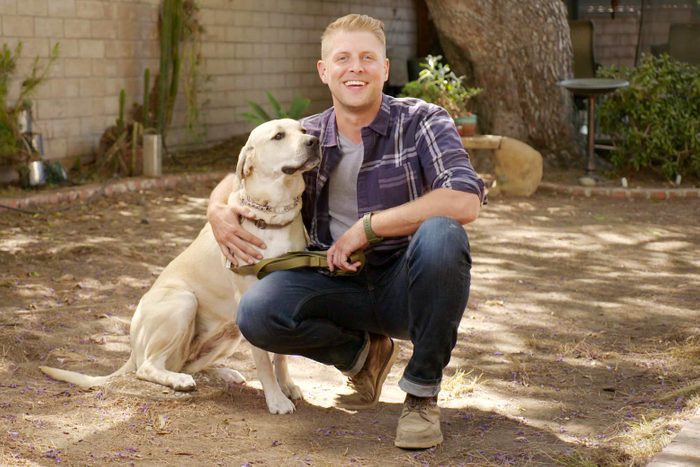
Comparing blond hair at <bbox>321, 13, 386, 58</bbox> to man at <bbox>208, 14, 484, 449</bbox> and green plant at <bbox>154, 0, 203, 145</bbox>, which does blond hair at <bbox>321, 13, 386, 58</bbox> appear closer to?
man at <bbox>208, 14, 484, 449</bbox>

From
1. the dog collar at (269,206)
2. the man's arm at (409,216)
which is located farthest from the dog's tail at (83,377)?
the man's arm at (409,216)

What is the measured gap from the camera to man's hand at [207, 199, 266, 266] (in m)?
3.57

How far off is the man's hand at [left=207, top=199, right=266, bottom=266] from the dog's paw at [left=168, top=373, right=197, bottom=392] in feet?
1.73

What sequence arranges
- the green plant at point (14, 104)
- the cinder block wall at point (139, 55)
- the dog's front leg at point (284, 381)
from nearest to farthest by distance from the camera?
the dog's front leg at point (284, 381)
the green plant at point (14, 104)
the cinder block wall at point (139, 55)

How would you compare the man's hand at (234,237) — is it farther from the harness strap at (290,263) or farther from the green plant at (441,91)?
the green plant at (441,91)

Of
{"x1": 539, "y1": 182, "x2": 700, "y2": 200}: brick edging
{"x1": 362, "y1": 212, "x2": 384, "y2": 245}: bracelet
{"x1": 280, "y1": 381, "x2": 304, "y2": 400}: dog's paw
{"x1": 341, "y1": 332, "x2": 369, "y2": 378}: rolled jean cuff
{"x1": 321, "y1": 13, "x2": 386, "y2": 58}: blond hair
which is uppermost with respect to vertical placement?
{"x1": 321, "y1": 13, "x2": 386, "y2": 58}: blond hair

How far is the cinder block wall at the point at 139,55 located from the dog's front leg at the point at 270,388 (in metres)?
5.98

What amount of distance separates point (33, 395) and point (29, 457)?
70 cm

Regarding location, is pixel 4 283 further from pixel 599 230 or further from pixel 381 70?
pixel 599 230

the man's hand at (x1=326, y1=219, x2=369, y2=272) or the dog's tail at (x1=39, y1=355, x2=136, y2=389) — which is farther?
the dog's tail at (x1=39, y1=355, x2=136, y2=389)

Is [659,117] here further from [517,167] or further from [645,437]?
[645,437]

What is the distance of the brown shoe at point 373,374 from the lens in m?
3.74

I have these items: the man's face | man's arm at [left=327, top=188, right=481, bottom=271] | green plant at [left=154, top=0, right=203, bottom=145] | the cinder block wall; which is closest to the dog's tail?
man's arm at [left=327, top=188, right=481, bottom=271]

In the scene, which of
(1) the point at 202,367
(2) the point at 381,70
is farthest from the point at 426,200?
(1) the point at 202,367
